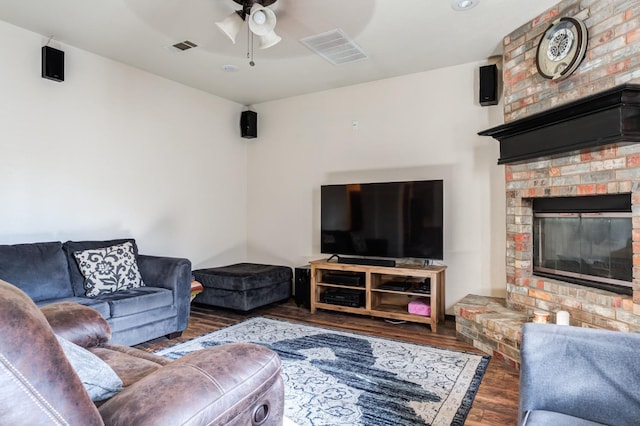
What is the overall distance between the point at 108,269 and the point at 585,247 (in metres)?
3.72

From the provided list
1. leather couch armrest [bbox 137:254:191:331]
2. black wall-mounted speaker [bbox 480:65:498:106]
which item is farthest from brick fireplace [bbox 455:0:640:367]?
leather couch armrest [bbox 137:254:191:331]

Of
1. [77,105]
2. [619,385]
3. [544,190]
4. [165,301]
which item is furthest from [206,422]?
[77,105]

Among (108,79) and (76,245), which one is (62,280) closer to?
(76,245)

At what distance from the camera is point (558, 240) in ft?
10.1

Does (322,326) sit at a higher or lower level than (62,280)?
lower

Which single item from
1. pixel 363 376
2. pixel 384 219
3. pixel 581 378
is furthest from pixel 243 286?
pixel 581 378

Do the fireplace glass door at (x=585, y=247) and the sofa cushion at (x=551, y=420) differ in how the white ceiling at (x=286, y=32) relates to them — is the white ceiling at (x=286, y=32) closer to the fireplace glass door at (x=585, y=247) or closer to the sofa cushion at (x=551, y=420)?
the fireplace glass door at (x=585, y=247)

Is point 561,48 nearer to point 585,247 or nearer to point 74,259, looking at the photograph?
point 585,247

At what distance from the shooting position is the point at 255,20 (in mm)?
2477

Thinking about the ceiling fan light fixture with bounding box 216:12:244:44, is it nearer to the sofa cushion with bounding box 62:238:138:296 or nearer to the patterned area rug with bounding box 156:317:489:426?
the sofa cushion with bounding box 62:238:138:296

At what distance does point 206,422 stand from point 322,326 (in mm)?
2817

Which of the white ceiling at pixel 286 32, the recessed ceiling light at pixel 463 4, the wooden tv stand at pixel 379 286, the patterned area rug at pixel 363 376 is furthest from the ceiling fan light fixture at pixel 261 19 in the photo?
the wooden tv stand at pixel 379 286

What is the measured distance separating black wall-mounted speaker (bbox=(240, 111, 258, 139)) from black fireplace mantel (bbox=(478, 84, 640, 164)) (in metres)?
3.12

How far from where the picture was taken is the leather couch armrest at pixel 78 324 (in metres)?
1.71
